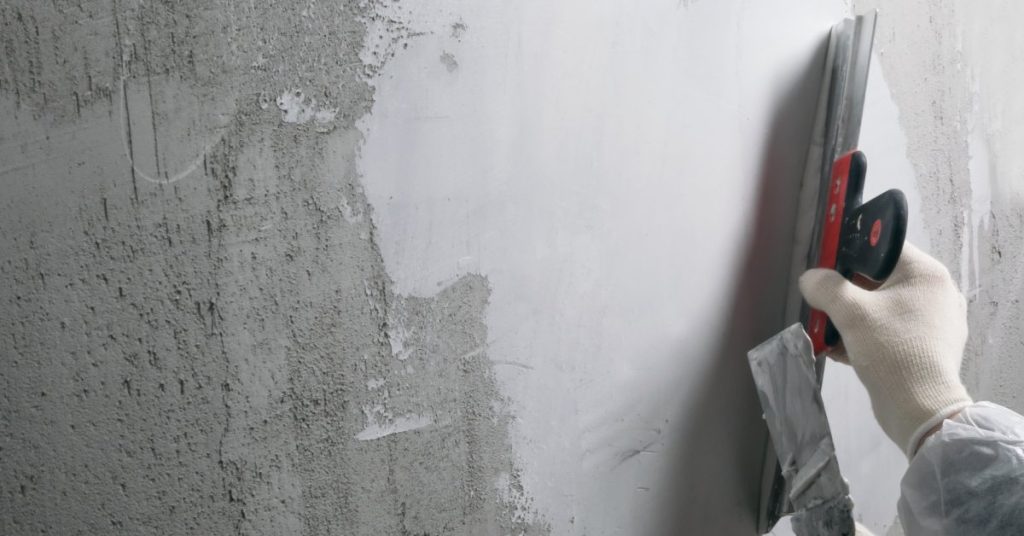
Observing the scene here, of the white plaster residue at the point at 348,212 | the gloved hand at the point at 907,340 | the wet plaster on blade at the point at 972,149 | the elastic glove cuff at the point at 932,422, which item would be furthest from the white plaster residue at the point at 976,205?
the white plaster residue at the point at 348,212

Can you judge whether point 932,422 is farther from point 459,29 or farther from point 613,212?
point 459,29

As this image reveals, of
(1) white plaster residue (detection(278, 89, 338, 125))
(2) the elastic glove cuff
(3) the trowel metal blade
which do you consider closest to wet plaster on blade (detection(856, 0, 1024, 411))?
(3) the trowel metal blade

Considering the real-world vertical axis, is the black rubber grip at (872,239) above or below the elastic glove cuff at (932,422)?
above

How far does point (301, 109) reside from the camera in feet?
2.92

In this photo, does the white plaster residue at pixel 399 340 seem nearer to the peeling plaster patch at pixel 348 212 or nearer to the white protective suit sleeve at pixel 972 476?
the peeling plaster patch at pixel 348 212

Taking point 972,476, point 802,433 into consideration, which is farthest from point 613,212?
point 972,476

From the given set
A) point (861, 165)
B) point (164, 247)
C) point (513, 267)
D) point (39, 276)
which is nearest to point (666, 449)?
point (513, 267)

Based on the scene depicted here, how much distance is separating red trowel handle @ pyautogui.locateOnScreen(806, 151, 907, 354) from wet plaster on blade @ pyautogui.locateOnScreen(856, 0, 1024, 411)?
0.38 metres

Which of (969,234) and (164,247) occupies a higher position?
(164,247)

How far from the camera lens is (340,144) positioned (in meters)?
0.91

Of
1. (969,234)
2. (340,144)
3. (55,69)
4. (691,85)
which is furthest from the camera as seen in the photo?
(969,234)

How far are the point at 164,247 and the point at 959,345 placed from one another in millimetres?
1065

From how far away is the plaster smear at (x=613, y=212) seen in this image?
38.6 inches

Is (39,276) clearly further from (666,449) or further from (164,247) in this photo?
(666,449)
